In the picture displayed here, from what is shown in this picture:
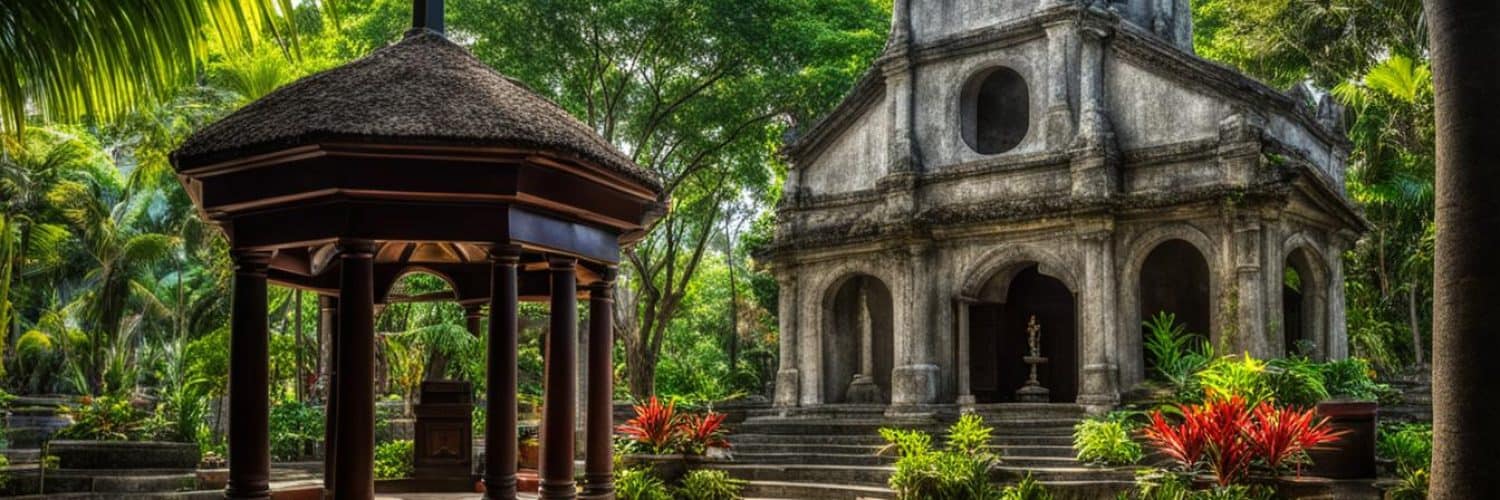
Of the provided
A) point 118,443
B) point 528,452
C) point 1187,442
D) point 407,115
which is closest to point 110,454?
point 118,443

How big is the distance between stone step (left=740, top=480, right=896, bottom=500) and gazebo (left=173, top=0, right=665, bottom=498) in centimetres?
741

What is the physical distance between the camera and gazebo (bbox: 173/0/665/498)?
7.13 m

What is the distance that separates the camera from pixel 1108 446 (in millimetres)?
15367

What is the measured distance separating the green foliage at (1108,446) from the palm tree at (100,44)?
12914mm

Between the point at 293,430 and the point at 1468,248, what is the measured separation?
765 inches

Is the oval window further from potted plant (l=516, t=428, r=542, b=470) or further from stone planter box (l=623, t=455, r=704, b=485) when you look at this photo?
stone planter box (l=623, t=455, r=704, b=485)

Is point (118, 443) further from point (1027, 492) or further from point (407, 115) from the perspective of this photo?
point (1027, 492)

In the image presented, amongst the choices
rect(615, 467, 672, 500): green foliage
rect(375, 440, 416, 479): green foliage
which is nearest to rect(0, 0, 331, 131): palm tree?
rect(375, 440, 416, 479): green foliage

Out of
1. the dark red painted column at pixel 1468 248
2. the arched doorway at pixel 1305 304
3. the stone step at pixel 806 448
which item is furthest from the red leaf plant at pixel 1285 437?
the arched doorway at pixel 1305 304

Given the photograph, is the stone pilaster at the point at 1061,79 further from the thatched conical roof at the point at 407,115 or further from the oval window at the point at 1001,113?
the thatched conical roof at the point at 407,115

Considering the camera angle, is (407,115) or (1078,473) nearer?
(407,115)

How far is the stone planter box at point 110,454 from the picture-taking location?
1385cm

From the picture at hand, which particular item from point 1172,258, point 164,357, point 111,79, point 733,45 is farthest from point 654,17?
point 164,357

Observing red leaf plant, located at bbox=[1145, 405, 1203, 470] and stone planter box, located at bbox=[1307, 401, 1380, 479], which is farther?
red leaf plant, located at bbox=[1145, 405, 1203, 470]
